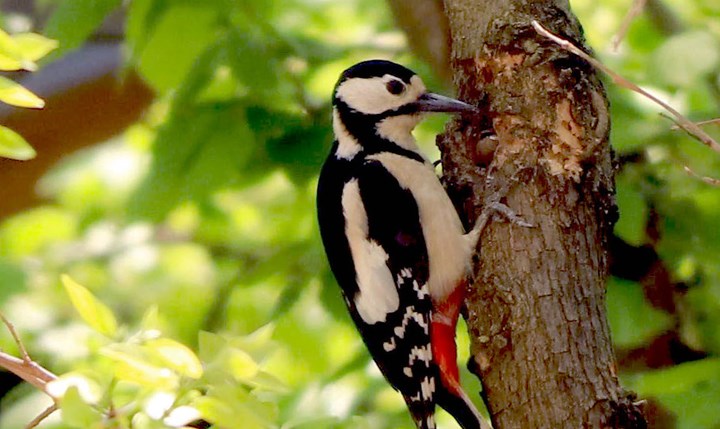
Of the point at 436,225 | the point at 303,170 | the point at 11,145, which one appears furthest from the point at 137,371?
the point at 303,170

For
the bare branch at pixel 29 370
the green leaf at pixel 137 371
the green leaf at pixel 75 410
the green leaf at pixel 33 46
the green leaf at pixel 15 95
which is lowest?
the green leaf at pixel 75 410

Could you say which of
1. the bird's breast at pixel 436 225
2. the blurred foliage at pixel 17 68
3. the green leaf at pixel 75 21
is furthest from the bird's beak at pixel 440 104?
the blurred foliage at pixel 17 68

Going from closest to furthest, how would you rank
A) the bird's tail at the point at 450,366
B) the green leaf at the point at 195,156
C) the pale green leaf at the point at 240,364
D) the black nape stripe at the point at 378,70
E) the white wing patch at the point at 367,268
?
the pale green leaf at the point at 240,364
the bird's tail at the point at 450,366
the white wing patch at the point at 367,268
the black nape stripe at the point at 378,70
the green leaf at the point at 195,156

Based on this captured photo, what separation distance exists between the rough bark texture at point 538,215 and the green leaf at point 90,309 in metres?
0.75

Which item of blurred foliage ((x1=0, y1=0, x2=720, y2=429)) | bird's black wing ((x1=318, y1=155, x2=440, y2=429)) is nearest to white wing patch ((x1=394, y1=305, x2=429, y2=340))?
bird's black wing ((x1=318, y1=155, x2=440, y2=429))

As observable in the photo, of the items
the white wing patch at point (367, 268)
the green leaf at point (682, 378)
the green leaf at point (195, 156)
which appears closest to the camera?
the green leaf at point (682, 378)

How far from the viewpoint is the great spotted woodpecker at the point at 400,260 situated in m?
2.24

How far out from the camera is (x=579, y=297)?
184 centimetres

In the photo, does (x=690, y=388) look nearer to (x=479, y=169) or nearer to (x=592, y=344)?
(x=592, y=344)

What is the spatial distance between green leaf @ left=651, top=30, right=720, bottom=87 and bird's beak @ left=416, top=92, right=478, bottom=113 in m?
0.53

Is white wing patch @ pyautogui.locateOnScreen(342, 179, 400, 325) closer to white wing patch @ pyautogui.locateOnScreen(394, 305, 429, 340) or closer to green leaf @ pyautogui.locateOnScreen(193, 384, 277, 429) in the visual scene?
white wing patch @ pyautogui.locateOnScreen(394, 305, 429, 340)

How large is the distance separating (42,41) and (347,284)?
1.02 metres

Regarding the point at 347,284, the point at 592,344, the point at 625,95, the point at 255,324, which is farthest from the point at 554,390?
the point at 255,324

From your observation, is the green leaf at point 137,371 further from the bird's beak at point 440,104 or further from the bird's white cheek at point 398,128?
the bird's white cheek at point 398,128
